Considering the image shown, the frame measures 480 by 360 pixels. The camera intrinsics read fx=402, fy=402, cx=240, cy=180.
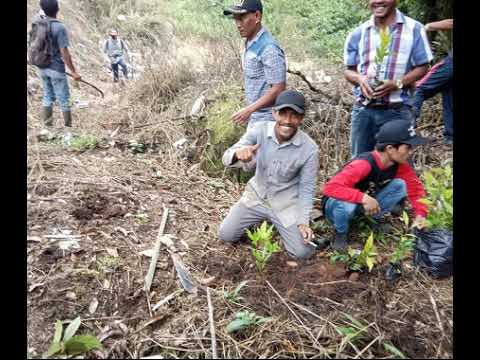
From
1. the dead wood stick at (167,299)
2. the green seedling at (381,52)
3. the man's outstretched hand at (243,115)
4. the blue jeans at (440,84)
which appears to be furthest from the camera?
the blue jeans at (440,84)

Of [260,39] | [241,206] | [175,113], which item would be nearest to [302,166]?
[241,206]

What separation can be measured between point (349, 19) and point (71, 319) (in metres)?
9.90

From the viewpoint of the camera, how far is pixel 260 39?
140 inches

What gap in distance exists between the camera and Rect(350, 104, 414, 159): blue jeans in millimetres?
3467

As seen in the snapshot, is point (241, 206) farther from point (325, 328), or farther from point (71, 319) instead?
point (71, 319)

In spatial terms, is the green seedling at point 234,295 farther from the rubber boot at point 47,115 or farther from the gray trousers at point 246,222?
the rubber boot at point 47,115

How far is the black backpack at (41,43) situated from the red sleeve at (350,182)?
460cm

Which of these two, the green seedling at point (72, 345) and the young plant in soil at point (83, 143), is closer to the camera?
the green seedling at point (72, 345)

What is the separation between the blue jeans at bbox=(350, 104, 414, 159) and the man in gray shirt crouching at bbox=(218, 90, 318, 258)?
0.65 meters

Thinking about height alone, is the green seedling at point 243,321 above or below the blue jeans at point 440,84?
below

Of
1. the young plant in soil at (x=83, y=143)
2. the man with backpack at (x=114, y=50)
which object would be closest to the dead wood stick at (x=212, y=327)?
the young plant in soil at (x=83, y=143)

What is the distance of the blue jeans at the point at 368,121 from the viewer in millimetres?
3467

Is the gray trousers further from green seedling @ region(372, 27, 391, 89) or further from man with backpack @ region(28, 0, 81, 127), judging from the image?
man with backpack @ region(28, 0, 81, 127)

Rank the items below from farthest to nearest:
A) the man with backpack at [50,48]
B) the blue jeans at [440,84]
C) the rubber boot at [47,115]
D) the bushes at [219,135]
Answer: the rubber boot at [47,115] → the man with backpack at [50,48] → the bushes at [219,135] → the blue jeans at [440,84]
